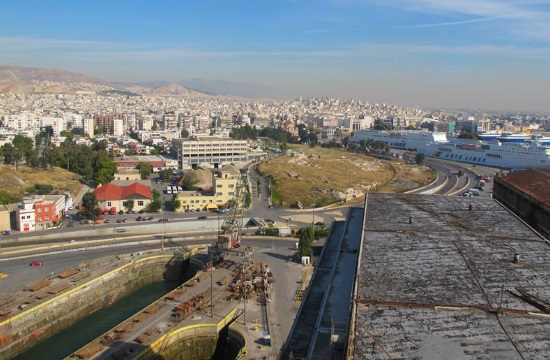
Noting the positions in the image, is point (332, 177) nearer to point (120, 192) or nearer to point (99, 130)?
point (120, 192)

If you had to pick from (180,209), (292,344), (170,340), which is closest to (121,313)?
(170,340)

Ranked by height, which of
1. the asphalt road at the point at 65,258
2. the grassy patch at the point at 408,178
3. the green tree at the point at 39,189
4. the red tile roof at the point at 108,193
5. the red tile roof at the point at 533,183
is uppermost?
the red tile roof at the point at 533,183

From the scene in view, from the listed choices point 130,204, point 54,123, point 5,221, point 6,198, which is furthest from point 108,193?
point 54,123

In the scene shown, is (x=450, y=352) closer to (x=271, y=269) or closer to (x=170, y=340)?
(x=170, y=340)

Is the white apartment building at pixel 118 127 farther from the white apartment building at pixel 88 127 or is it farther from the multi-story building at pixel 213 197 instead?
the multi-story building at pixel 213 197

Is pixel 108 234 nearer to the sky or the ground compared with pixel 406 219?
nearer to the ground

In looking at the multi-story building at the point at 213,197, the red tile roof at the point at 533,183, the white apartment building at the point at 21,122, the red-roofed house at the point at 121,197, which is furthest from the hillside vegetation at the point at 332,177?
the white apartment building at the point at 21,122
